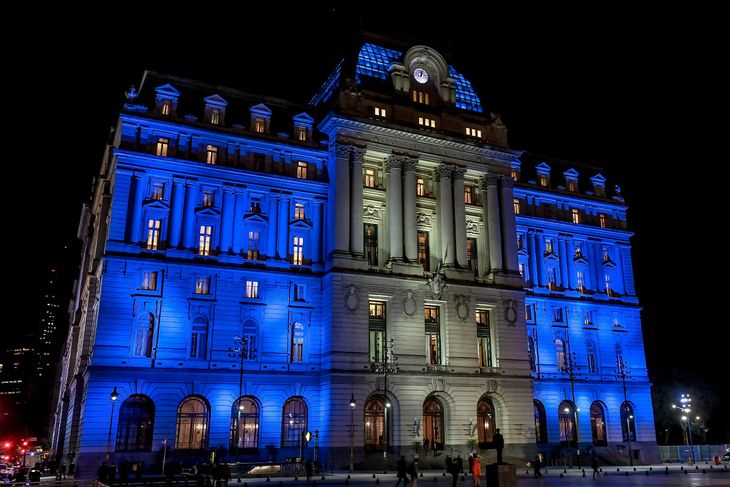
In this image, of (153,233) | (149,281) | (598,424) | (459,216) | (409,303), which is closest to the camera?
(149,281)

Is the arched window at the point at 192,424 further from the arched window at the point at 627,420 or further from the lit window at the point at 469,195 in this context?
the arched window at the point at 627,420

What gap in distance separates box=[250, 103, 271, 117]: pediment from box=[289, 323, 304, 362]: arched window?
67.2 feet

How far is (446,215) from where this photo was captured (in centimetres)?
6469

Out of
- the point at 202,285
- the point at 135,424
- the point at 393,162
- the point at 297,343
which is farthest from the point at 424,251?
the point at 135,424

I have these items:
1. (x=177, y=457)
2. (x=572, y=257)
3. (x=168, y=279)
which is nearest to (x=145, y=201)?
(x=168, y=279)

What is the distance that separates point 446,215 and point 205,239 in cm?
2392

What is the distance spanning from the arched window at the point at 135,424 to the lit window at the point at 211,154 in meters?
21.7

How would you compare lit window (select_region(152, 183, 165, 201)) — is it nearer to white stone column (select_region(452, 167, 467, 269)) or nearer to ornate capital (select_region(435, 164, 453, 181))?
ornate capital (select_region(435, 164, 453, 181))

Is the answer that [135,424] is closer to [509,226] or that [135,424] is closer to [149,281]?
[149,281]

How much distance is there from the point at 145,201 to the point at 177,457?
21534mm

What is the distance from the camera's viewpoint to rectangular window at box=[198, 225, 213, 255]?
5662 cm

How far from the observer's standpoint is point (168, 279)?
177 feet

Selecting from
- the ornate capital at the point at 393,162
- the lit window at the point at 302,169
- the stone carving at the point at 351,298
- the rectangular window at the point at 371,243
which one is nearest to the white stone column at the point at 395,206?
the ornate capital at the point at 393,162

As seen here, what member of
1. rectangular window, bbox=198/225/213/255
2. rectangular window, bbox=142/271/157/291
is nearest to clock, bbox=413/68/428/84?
rectangular window, bbox=198/225/213/255
